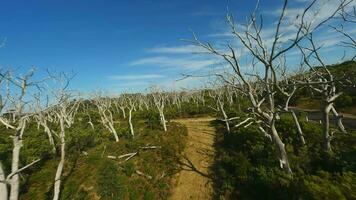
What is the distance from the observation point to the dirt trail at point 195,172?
17.2m

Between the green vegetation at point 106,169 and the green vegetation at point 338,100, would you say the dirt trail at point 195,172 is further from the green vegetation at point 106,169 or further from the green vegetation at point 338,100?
the green vegetation at point 338,100

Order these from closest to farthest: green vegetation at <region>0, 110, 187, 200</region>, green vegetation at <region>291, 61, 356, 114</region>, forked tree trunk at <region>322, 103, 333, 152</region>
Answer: forked tree trunk at <region>322, 103, 333, 152</region>
green vegetation at <region>0, 110, 187, 200</region>
green vegetation at <region>291, 61, 356, 114</region>

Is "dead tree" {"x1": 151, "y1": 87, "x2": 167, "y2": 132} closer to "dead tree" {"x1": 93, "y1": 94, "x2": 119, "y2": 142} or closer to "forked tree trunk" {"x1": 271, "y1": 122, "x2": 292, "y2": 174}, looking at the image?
"dead tree" {"x1": 93, "y1": 94, "x2": 119, "y2": 142}

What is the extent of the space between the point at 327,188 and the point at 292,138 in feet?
40.2

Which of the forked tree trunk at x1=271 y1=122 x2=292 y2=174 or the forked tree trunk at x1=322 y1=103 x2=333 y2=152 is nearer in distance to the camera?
the forked tree trunk at x1=271 y1=122 x2=292 y2=174

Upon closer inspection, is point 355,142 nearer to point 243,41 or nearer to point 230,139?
point 230,139

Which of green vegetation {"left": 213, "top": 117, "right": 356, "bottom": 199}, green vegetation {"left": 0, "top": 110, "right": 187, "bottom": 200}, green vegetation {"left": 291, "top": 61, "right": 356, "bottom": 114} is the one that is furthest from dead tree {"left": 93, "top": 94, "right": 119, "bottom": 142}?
green vegetation {"left": 291, "top": 61, "right": 356, "bottom": 114}

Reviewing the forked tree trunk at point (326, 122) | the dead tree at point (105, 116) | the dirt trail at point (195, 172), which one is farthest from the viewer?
A: the dead tree at point (105, 116)

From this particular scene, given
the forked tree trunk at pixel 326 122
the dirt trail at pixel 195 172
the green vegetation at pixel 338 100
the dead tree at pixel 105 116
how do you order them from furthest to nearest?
the green vegetation at pixel 338 100
the dead tree at pixel 105 116
the dirt trail at pixel 195 172
the forked tree trunk at pixel 326 122

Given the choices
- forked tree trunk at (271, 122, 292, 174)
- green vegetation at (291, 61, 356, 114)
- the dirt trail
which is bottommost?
the dirt trail

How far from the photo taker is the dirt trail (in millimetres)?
17203

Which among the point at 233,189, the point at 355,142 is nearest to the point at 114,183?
the point at 233,189

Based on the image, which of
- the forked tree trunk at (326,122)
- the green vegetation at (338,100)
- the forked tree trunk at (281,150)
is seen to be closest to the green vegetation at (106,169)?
the forked tree trunk at (281,150)

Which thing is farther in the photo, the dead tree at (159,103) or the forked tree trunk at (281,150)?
the dead tree at (159,103)
